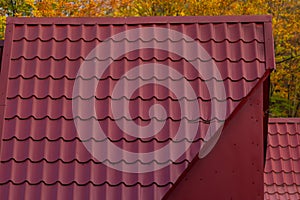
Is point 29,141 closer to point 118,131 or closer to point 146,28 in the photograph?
point 118,131

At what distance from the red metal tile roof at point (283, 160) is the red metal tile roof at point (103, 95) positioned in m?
3.03

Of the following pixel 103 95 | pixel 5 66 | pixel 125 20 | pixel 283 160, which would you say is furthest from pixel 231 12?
pixel 5 66

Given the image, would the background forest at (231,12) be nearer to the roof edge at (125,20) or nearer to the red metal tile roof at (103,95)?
the roof edge at (125,20)

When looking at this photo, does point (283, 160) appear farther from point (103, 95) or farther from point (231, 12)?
point (231, 12)

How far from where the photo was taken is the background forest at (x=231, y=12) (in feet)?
57.8

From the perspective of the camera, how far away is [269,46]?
6.06 meters

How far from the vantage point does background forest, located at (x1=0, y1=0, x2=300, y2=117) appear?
57.8ft

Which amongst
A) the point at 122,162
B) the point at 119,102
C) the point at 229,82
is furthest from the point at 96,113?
the point at 229,82

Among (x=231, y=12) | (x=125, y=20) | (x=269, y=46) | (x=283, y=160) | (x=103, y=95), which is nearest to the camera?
(x=103, y=95)

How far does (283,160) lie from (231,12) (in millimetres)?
10373

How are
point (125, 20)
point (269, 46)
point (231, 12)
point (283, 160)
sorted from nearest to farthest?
point (269, 46) < point (125, 20) < point (283, 160) < point (231, 12)

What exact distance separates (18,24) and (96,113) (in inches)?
65.7

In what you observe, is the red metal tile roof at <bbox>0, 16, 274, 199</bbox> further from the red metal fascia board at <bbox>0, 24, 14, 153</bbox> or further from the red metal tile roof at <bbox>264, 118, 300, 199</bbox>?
the red metal tile roof at <bbox>264, 118, 300, 199</bbox>

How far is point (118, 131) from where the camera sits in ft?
18.6
